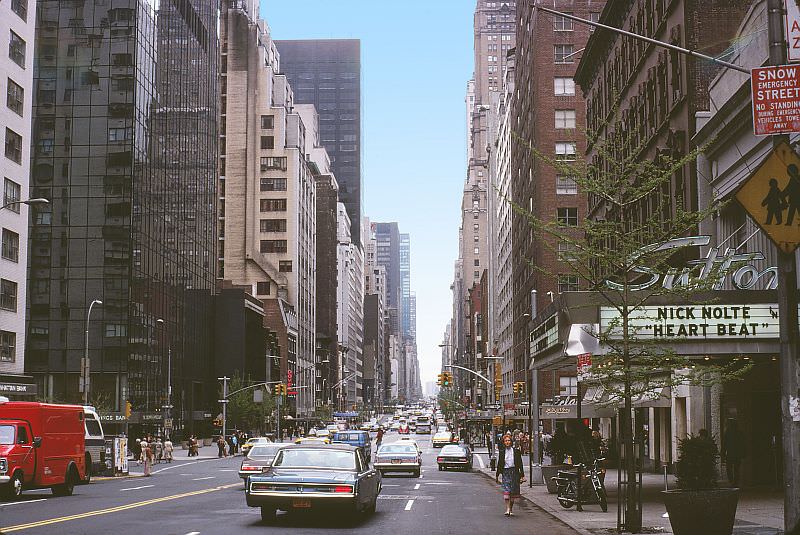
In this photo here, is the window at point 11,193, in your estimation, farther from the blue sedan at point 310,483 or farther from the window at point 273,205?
the window at point 273,205

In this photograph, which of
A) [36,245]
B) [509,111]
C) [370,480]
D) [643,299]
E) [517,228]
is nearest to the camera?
[643,299]

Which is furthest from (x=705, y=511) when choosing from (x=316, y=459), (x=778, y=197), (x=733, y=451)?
(x=733, y=451)

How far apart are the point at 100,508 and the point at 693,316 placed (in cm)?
1576

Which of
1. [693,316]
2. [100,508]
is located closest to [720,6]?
[693,316]

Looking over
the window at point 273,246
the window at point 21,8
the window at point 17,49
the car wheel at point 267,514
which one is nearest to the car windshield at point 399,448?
the car wheel at point 267,514

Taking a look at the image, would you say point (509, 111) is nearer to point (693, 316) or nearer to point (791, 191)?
point (693, 316)

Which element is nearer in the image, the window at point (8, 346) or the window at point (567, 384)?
the window at point (8, 346)

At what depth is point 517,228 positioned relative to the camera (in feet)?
371

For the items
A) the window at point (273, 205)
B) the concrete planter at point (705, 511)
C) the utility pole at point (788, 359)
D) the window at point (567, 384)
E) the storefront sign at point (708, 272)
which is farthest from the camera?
the window at point (273, 205)

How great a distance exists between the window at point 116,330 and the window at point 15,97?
2566 cm

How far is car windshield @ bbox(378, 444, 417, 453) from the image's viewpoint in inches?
1823

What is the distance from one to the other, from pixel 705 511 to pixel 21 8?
58589 mm

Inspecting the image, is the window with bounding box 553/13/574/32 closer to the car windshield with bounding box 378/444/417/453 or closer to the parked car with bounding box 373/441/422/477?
the car windshield with bounding box 378/444/417/453

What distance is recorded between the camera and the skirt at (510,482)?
2494cm
